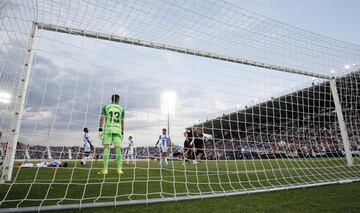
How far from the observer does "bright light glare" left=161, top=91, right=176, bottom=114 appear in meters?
4.48

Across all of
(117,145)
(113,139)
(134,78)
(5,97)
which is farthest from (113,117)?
(5,97)

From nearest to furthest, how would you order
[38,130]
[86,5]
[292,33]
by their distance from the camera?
1. [38,130]
2. [86,5]
3. [292,33]

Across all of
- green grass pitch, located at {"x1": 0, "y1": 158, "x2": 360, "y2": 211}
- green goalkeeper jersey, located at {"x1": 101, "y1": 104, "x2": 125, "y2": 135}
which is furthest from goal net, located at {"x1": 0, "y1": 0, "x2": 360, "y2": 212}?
green goalkeeper jersey, located at {"x1": 101, "y1": 104, "x2": 125, "y2": 135}

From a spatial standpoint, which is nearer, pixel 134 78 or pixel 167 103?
pixel 134 78

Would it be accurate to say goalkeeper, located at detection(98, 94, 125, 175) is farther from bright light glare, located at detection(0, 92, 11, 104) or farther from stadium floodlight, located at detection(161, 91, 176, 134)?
bright light glare, located at detection(0, 92, 11, 104)

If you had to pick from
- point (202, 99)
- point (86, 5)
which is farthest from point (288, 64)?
point (86, 5)

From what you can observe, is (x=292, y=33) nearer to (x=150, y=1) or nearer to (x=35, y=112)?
(x=150, y=1)

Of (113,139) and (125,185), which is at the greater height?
(113,139)

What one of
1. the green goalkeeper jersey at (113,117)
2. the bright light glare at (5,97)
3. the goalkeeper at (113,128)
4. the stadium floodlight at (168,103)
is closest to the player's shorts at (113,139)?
the goalkeeper at (113,128)

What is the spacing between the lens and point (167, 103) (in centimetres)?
452

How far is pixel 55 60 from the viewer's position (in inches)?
149

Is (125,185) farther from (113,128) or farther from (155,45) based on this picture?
(155,45)

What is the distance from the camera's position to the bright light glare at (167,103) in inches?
176

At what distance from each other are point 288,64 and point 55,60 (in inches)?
216
